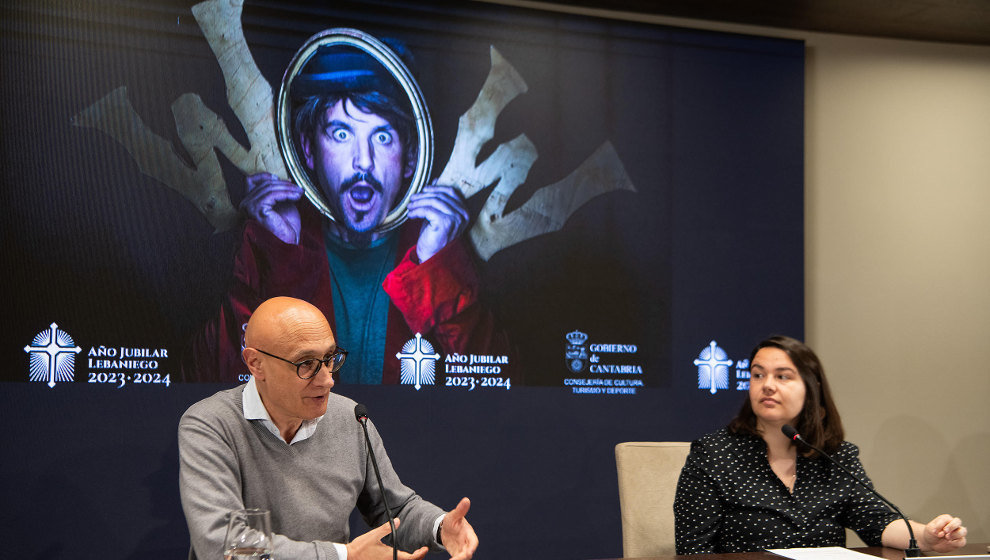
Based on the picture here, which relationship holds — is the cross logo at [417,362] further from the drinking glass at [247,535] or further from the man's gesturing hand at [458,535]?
the drinking glass at [247,535]

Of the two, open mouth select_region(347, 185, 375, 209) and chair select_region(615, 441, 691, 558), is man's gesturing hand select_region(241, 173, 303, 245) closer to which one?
open mouth select_region(347, 185, 375, 209)

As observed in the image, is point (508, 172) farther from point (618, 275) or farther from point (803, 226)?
point (803, 226)

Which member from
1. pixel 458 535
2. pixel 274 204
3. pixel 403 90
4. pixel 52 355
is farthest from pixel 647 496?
pixel 52 355

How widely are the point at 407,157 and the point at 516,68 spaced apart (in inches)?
25.4

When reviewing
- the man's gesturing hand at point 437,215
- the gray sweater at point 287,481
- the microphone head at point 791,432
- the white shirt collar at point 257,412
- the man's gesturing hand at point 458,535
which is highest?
the man's gesturing hand at point 437,215

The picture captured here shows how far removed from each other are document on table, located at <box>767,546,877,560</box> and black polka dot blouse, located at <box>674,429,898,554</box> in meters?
0.15

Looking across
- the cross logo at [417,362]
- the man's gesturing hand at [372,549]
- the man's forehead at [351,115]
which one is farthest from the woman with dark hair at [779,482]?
the man's forehead at [351,115]

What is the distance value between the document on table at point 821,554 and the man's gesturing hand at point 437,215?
1.91 meters

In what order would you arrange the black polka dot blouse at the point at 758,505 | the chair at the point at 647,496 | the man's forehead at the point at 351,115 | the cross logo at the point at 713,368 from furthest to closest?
the cross logo at the point at 713,368, the man's forehead at the point at 351,115, the chair at the point at 647,496, the black polka dot blouse at the point at 758,505

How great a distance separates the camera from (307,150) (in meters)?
3.56

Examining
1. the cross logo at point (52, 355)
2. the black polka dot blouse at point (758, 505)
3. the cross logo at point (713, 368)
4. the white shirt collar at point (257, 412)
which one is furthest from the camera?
the cross logo at point (713, 368)

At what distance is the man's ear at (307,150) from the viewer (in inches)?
140

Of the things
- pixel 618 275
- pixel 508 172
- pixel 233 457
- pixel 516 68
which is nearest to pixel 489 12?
pixel 516 68

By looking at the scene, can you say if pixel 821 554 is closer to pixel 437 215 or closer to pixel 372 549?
pixel 372 549
